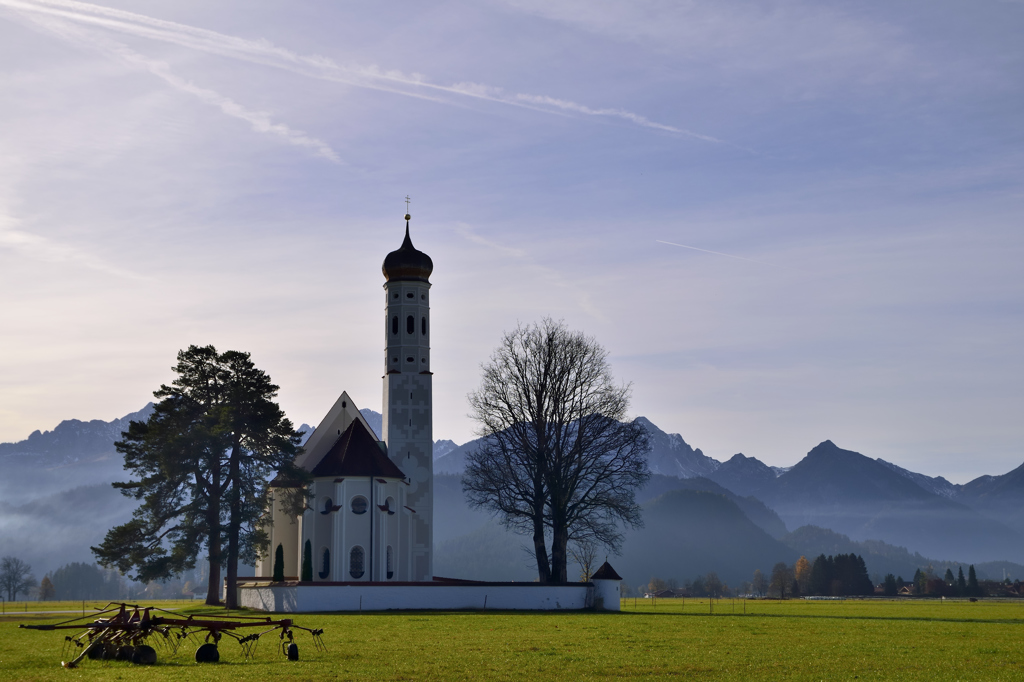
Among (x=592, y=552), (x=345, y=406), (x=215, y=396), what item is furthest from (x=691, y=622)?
(x=345, y=406)

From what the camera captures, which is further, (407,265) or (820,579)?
(820,579)

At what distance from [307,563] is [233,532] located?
20.0 feet

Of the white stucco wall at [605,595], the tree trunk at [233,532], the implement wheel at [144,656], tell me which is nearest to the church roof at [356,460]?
the tree trunk at [233,532]

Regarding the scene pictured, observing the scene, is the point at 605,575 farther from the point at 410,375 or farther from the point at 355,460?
the point at 410,375

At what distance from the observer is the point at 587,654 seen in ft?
91.0

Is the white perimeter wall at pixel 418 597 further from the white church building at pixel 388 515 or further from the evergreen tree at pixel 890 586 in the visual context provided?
the evergreen tree at pixel 890 586

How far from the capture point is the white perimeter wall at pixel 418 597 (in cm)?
5297

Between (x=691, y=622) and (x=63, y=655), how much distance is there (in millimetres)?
27112

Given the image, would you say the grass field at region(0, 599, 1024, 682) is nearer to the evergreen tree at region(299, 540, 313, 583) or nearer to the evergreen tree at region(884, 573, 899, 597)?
the evergreen tree at region(299, 540, 313, 583)

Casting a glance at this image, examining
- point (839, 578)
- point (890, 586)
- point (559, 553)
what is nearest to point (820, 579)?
point (839, 578)

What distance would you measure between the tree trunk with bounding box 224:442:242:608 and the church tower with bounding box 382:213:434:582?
14562 mm

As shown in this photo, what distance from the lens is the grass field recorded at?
909 inches

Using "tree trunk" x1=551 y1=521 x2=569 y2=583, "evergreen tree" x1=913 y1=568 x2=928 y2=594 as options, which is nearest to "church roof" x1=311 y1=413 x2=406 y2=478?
"tree trunk" x1=551 y1=521 x2=569 y2=583

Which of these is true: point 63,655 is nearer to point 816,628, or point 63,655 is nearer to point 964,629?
point 816,628
